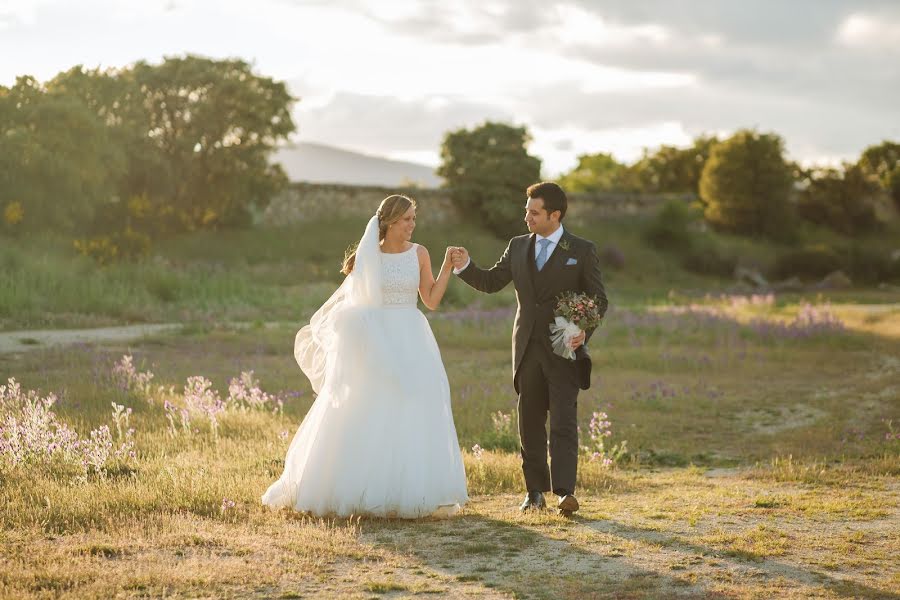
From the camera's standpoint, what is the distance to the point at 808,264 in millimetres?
44000

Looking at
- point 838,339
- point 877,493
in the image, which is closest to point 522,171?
point 838,339

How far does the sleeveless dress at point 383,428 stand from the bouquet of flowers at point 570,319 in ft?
2.74

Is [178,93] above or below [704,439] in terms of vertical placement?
above

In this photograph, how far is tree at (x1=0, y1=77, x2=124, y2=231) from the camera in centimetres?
2688

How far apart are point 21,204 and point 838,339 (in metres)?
20.4

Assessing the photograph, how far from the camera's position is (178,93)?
33781 mm

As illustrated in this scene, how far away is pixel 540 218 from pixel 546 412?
52.6 inches

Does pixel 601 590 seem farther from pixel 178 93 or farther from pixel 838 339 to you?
pixel 178 93

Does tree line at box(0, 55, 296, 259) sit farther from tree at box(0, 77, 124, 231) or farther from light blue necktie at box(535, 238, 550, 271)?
light blue necktie at box(535, 238, 550, 271)

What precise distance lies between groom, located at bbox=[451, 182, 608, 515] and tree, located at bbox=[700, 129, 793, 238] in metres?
45.0

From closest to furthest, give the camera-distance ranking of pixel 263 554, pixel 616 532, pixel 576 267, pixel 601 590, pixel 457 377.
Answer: pixel 601 590 < pixel 263 554 < pixel 616 532 < pixel 576 267 < pixel 457 377

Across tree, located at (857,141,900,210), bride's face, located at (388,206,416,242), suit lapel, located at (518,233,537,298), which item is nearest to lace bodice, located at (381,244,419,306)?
bride's face, located at (388,206,416,242)

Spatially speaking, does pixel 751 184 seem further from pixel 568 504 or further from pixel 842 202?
pixel 568 504

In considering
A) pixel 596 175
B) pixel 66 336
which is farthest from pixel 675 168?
pixel 66 336
